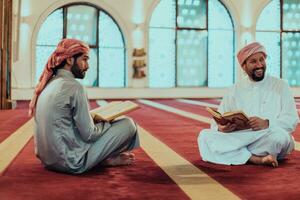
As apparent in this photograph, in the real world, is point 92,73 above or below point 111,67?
below

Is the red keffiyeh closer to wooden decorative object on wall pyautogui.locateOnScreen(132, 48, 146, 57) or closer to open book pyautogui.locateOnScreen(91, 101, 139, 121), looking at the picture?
open book pyautogui.locateOnScreen(91, 101, 139, 121)

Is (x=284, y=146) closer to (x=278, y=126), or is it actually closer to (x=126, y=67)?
(x=278, y=126)

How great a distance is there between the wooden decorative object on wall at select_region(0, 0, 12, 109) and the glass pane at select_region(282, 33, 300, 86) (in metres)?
8.77

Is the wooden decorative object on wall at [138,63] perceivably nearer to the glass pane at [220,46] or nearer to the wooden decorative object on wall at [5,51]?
the glass pane at [220,46]

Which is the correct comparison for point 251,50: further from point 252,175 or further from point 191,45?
point 191,45

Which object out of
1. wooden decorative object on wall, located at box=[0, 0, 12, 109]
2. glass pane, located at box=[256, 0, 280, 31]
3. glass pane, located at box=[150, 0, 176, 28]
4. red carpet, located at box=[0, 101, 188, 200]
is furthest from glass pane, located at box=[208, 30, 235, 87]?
red carpet, located at box=[0, 101, 188, 200]

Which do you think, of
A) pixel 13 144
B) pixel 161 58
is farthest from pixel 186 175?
pixel 161 58

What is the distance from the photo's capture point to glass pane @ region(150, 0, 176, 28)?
15133mm

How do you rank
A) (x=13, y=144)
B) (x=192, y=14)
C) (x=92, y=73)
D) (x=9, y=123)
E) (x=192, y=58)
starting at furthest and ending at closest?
1. (x=192, y=58)
2. (x=192, y=14)
3. (x=92, y=73)
4. (x=9, y=123)
5. (x=13, y=144)

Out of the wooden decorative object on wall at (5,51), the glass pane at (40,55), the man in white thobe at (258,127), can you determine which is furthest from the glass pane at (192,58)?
the man in white thobe at (258,127)

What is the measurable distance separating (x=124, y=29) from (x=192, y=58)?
220 centimetres

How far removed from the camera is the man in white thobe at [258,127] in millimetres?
3807

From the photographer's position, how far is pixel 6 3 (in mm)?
10203

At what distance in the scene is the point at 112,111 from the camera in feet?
11.8
